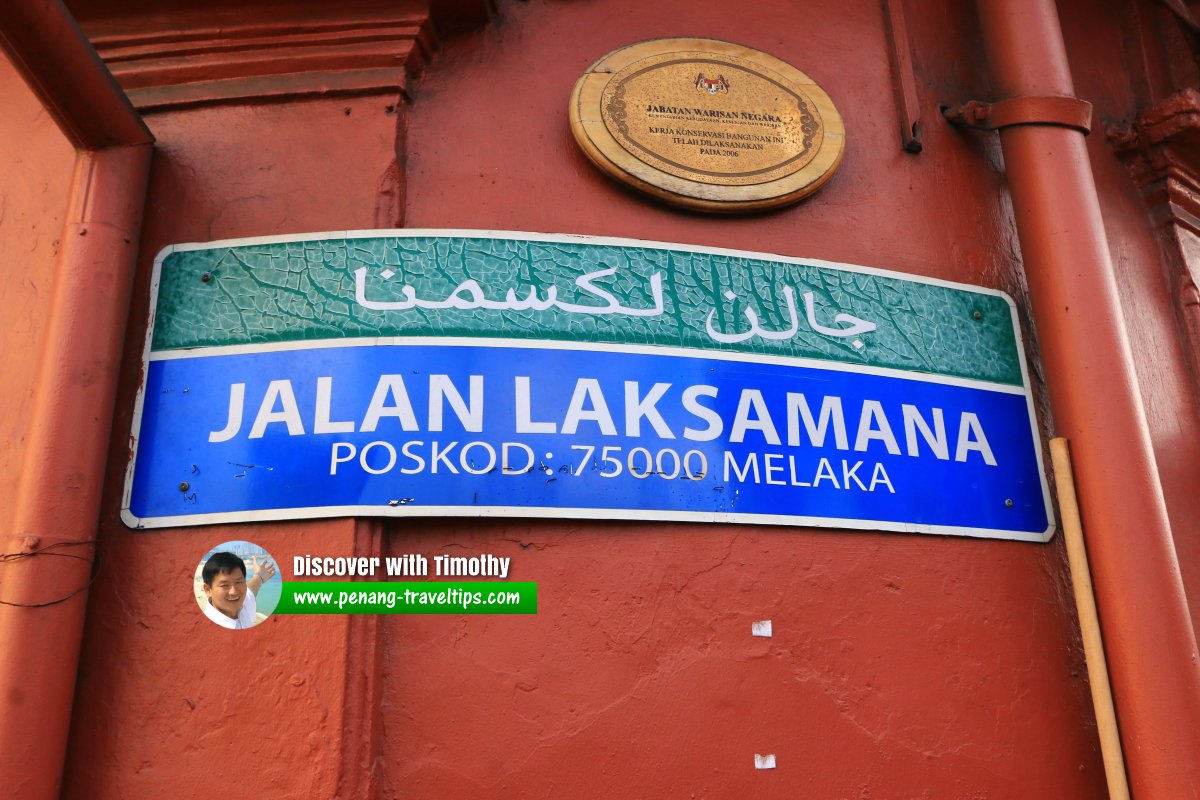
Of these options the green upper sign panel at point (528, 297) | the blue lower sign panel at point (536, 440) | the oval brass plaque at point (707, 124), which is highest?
the oval brass plaque at point (707, 124)

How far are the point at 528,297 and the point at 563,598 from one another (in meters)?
0.89

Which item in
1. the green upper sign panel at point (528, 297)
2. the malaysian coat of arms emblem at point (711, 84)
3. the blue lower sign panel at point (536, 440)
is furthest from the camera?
the malaysian coat of arms emblem at point (711, 84)

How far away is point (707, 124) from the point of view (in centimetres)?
346

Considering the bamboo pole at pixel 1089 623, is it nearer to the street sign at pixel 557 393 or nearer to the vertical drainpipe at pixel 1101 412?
the vertical drainpipe at pixel 1101 412

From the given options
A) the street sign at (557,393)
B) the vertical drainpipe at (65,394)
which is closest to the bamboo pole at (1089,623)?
the street sign at (557,393)

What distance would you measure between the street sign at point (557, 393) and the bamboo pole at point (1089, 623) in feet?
0.45

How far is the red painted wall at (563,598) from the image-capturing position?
104 inches

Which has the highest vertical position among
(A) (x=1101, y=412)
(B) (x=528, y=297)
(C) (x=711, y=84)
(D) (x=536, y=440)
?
(C) (x=711, y=84)

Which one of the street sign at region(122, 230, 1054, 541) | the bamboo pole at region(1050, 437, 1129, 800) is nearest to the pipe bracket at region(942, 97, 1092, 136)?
the street sign at region(122, 230, 1054, 541)

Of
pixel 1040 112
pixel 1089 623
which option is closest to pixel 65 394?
pixel 1089 623

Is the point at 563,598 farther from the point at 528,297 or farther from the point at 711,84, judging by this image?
the point at 711,84

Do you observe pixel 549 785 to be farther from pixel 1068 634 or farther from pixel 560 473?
pixel 1068 634

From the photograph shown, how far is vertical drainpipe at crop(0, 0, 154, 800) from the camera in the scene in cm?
258

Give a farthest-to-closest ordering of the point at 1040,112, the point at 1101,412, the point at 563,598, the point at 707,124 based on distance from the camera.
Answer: the point at 1040,112
the point at 707,124
the point at 1101,412
the point at 563,598
